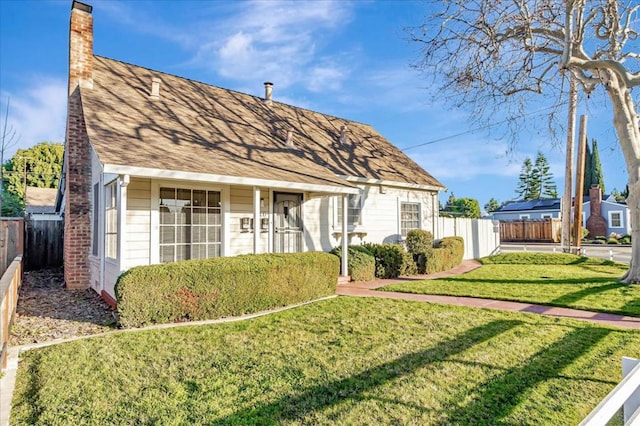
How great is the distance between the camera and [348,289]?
376 inches

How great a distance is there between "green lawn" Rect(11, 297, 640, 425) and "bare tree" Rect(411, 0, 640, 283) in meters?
7.79

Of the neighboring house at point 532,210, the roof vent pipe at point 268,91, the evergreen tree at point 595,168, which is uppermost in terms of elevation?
the evergreen tree at point 595,168

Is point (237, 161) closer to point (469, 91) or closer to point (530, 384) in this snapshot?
point (530, 384)

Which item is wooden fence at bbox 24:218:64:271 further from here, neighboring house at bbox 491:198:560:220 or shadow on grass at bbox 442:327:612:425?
neighboring house at bbox 491:198:560:220

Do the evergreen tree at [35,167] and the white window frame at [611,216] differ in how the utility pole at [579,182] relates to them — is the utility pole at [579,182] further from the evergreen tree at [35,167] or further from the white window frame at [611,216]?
the evergreen tree at [35,167]

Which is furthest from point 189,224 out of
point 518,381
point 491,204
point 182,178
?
point 491,204

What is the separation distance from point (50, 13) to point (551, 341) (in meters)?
14.7

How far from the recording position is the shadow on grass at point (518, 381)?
10.8 feet

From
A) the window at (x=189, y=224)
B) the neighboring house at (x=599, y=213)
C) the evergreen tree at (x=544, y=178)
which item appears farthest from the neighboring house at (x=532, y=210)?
the window at (x=189, y=224)

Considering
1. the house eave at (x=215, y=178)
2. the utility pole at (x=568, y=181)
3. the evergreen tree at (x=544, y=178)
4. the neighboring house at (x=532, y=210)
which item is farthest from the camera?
the evergreen tree at (x=544, y=178)

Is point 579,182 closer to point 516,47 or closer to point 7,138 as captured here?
point 516,47

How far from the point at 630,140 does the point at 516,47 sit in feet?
13.9

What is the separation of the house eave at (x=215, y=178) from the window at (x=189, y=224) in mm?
1267

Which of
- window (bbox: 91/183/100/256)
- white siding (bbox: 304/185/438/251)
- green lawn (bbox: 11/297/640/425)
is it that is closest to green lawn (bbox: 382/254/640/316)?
green lawn (bbox: 11/297/640/425)
